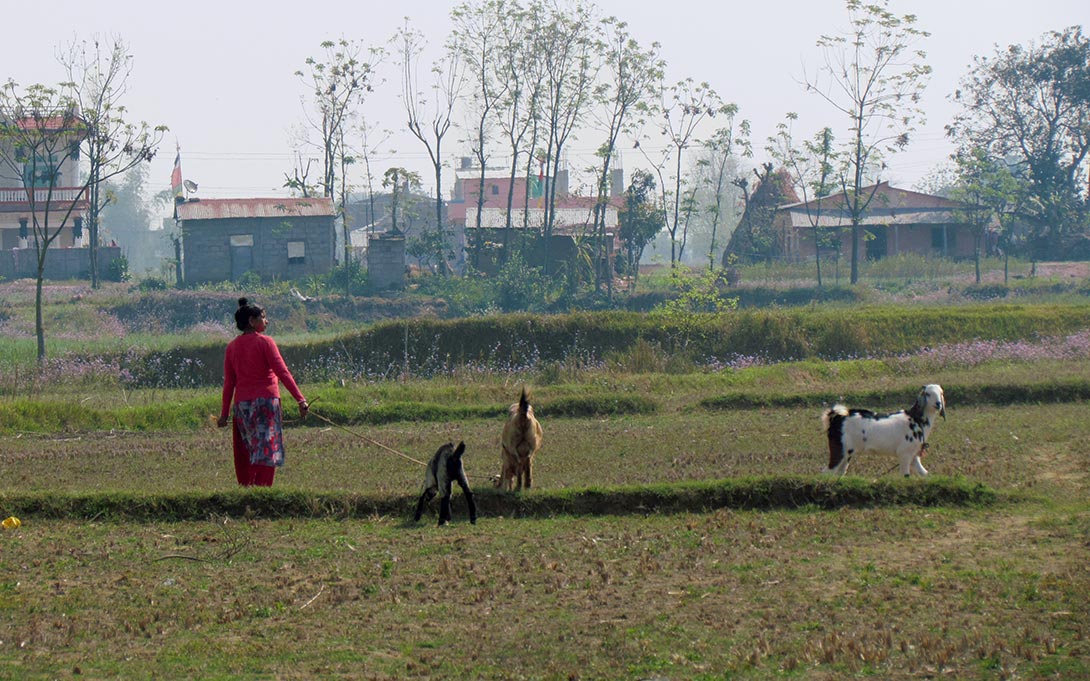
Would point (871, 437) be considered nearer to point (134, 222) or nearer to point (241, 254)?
point (241, 254)

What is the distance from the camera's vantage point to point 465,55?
5881cm

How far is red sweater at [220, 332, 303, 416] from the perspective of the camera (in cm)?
1212

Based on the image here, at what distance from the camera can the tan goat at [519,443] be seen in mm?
12039

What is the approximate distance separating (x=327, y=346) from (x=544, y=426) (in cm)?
1015

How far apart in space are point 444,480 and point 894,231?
56.4 metres

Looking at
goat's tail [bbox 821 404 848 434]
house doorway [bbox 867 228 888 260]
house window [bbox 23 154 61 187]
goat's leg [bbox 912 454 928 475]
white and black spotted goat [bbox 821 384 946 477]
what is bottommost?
goat's leg [bbox 912 454 928 475]

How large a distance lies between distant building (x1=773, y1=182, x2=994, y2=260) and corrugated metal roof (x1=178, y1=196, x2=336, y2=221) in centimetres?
2607

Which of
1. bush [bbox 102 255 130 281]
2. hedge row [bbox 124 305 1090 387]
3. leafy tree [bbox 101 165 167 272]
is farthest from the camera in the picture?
leafy tree [bbox 101 165 167 272]

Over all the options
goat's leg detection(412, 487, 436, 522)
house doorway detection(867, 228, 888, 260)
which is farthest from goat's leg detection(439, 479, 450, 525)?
house doorway detection(867, 228, 888, 260)

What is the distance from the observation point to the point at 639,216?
61312mm

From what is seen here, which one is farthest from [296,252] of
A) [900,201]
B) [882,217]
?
[900,201]

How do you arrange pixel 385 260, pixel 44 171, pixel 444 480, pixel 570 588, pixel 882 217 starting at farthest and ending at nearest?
pixel 882 217 < pixel 385 260 < pixel 44 171 < pixel 444 480 < pixel 570 588

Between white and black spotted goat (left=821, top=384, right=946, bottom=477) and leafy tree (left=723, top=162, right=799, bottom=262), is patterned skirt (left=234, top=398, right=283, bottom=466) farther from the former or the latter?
leafy tree (left=723, top=162, right=799, bottom=262)

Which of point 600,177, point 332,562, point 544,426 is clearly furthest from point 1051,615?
point 600,177
